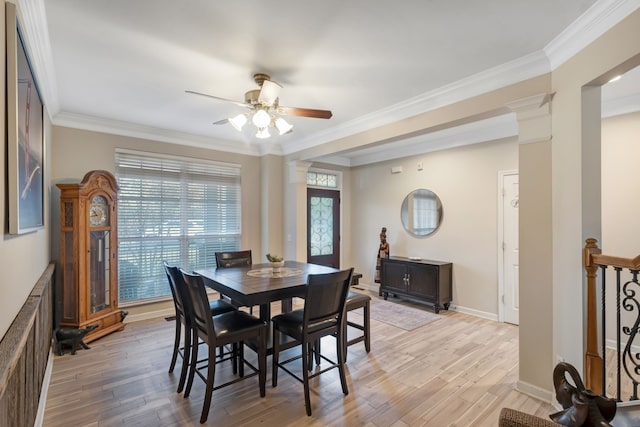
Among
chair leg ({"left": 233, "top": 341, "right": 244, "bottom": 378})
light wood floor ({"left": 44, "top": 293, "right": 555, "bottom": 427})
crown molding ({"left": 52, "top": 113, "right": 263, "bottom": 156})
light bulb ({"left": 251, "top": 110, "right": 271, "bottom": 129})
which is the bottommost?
light wood floor ({"left": 44, "top": 293, "right": 555, "bottom": 427})

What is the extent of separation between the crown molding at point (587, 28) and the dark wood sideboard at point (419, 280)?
3.00m

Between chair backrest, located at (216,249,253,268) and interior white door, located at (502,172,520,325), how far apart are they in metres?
3.32

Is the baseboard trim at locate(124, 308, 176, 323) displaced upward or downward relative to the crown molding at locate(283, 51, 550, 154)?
downward

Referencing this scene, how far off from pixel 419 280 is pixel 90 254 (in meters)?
4.24

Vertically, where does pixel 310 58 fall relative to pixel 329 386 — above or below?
above

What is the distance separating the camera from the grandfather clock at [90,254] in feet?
11.1

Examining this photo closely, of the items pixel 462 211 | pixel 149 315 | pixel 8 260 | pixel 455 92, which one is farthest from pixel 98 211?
pixel 462 211

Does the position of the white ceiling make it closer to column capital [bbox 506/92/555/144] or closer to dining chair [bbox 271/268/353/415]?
column capital [bbox 506/92/555/144]

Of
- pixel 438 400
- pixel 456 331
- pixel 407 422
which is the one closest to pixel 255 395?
pixel 407 422

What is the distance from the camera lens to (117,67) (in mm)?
2543

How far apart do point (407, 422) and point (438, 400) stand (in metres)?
0.40

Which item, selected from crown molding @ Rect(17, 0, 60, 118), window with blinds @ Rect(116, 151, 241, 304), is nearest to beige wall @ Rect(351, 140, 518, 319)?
window with blinds @ Rect(116, 151, 241, 304)

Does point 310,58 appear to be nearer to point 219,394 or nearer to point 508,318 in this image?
point 219,394

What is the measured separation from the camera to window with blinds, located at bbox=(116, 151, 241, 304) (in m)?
4.11
